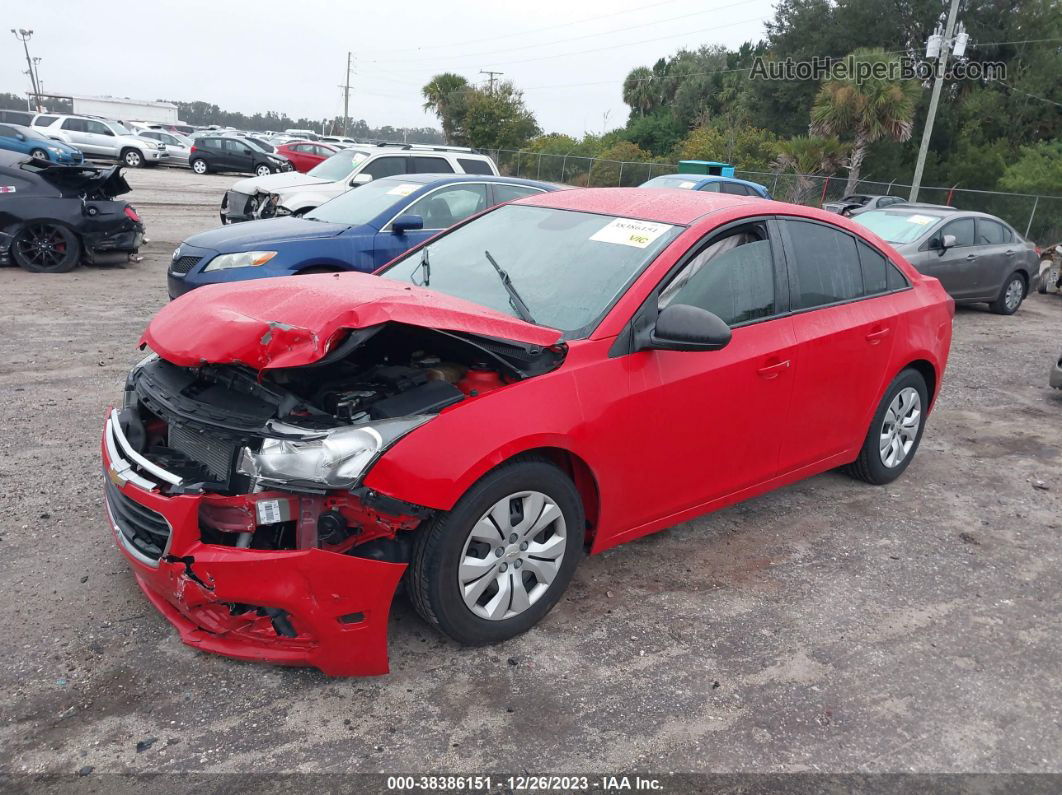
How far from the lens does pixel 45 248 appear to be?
10.4m

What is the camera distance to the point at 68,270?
10703mm

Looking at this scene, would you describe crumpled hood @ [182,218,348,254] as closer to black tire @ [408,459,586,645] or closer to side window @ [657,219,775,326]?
side window @ [657,219,775,326]

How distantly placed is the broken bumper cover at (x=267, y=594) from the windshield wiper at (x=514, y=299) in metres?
1.26

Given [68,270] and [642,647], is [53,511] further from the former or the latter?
[68,270]

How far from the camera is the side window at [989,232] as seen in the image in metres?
11.8

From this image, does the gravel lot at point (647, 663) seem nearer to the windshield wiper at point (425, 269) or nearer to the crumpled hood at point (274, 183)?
the windshield wiper at point (425, 269)

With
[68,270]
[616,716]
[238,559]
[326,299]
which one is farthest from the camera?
[68,270]

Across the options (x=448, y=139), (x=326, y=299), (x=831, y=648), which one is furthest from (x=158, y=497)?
(x=448, y=139)

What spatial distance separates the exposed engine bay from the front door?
565mm

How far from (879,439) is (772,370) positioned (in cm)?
142

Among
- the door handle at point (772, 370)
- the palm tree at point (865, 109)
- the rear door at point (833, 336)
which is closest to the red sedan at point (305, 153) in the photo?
the palm tree at point (865, 109)

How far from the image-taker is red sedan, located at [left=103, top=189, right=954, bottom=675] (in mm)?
2846

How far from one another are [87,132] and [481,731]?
108ft

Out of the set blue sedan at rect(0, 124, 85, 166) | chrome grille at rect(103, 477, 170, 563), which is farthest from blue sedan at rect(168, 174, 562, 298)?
blue sedan at rect(0, 124, 85, 166)
